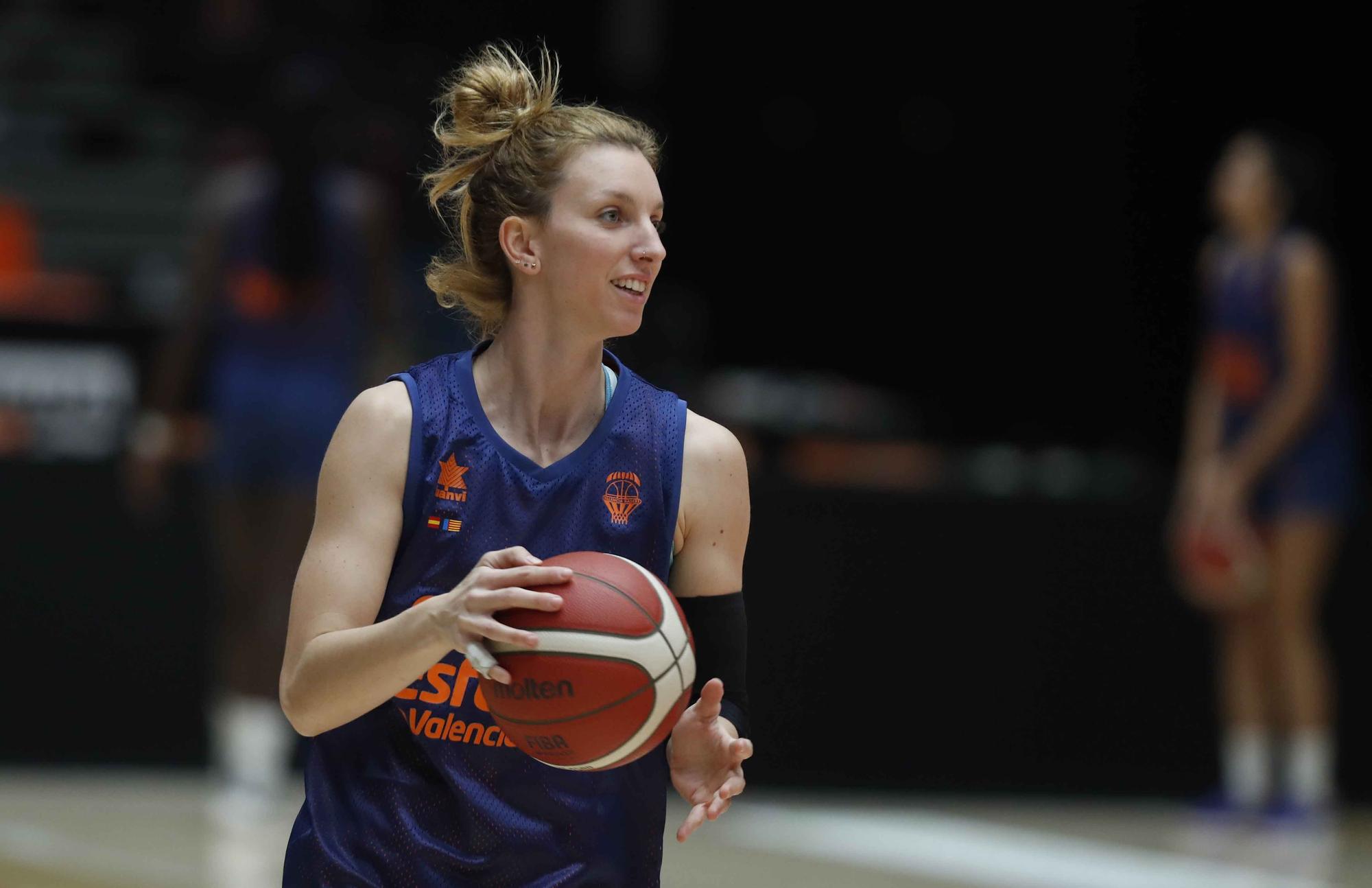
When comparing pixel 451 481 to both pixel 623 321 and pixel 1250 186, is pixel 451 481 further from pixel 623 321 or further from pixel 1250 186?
pixel 1250 186

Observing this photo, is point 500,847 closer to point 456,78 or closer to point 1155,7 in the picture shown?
point 456,78

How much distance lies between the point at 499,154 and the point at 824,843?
154 inches

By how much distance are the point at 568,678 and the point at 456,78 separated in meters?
1.07

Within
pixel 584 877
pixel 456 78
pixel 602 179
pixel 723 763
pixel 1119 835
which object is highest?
pixel 456 78

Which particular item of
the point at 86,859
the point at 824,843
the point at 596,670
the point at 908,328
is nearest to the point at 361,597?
the point at 596,670

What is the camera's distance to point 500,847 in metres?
2.59

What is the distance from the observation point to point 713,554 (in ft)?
8.89

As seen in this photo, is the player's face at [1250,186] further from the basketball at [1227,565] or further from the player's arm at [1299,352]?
the basketball at [1227,565]

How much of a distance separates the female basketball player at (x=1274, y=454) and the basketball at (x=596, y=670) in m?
4.58

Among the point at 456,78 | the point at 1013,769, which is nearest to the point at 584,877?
the point at 456,78

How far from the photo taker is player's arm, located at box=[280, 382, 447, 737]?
7.92 ft

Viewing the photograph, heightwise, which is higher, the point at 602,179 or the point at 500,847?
the point at 602,179

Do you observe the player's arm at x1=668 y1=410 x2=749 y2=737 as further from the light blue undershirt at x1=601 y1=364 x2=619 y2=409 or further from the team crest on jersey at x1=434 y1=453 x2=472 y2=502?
the team crest on jersey at x1=434 y1=453 x2=472 y2=502

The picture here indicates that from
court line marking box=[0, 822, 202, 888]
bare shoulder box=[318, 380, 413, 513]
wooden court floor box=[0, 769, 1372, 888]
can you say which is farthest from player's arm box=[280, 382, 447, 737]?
court line marking box=[0, 822, 202, 888]
